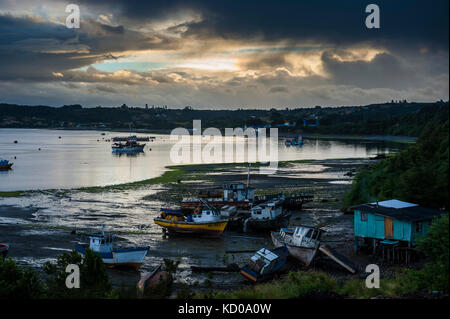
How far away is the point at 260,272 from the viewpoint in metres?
26.3

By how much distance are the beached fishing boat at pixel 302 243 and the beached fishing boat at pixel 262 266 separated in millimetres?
1880

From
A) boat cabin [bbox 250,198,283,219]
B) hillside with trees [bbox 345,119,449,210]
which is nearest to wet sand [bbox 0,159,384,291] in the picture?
boat cabin [bbox 250,198,283,219]

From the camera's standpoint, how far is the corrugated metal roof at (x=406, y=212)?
28.5m

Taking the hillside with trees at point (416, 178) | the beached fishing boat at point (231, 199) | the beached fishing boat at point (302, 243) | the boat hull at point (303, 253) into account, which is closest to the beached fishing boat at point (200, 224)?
the beached fishing boat at point (302, 243)

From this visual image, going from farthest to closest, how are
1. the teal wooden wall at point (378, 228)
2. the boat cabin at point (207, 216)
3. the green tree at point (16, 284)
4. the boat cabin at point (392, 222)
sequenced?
the boat cabin at point (207, 216)
the teal wooden wall at point (378, 228)
the boat cabin at point (392, 222)
the green tree at point (16, 284)

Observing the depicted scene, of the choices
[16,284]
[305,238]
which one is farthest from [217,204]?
[16,284]

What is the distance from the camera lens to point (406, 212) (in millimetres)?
29469

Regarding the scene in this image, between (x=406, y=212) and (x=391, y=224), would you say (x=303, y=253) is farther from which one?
(x=406, y=212)

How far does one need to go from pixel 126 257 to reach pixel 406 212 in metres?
17.6

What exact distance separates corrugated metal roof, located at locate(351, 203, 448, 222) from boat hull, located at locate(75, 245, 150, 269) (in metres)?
14.3

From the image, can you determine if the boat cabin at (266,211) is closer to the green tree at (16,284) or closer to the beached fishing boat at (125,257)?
the beached fishing boat at (125,257)
